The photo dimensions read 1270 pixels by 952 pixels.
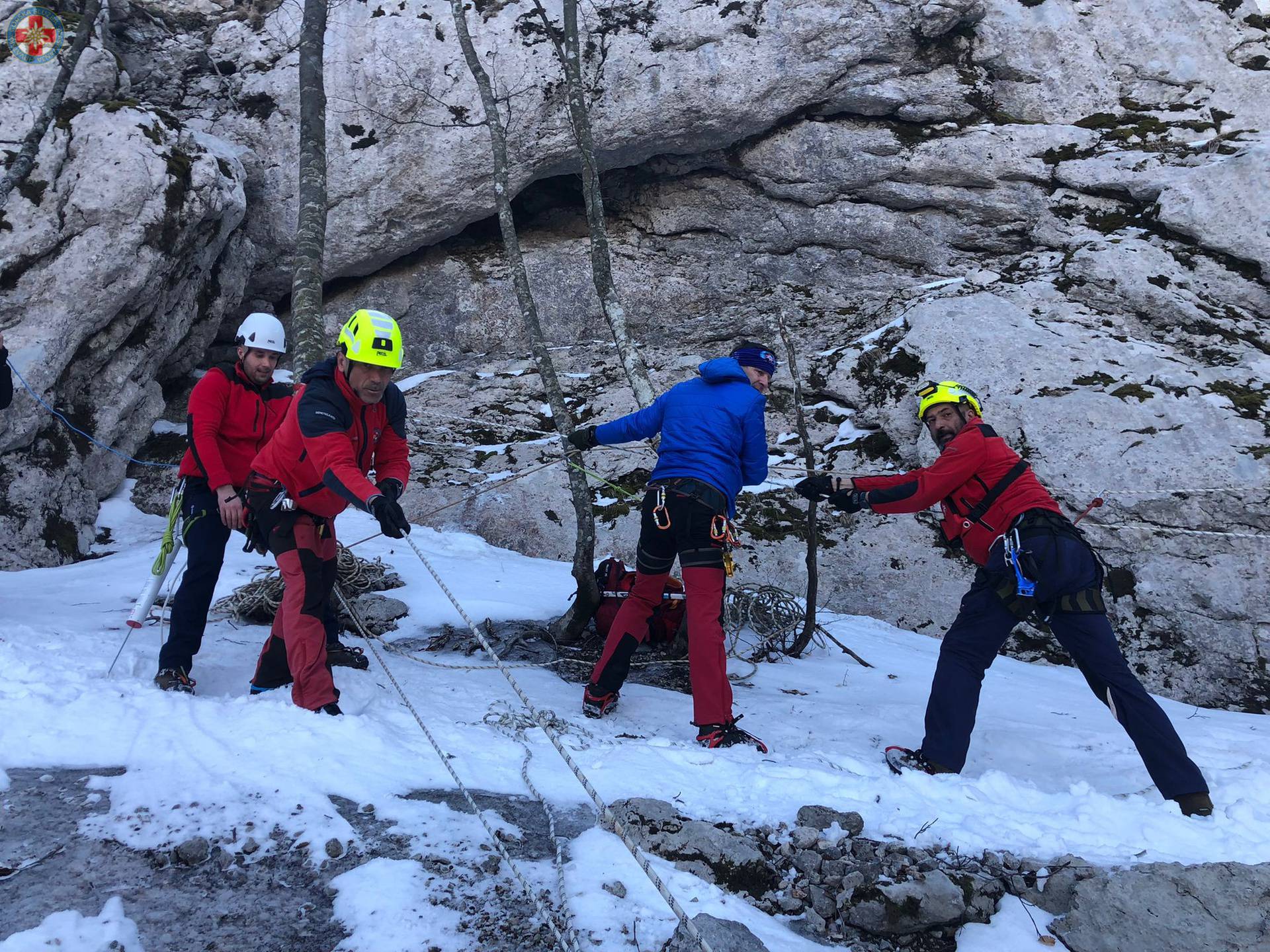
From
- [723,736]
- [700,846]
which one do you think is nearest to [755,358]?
[723,736]

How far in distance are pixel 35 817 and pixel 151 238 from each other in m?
9.33

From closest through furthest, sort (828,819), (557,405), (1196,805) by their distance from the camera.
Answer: (828,819)
(1196,805)
(557,405)

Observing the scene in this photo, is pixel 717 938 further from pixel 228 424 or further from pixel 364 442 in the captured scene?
pixel 228 424

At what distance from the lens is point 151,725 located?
12.4ft

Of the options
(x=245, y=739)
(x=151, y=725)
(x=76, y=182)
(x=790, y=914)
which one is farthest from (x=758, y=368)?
(x=76, y=182)

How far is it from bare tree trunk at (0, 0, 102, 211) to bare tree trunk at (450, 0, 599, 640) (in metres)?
5.18

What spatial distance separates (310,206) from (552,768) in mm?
6195

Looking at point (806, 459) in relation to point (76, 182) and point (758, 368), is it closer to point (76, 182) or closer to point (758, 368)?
point (758, 368)

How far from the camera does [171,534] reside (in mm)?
5371

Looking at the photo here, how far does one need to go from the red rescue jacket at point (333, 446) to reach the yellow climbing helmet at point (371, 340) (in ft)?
0.77

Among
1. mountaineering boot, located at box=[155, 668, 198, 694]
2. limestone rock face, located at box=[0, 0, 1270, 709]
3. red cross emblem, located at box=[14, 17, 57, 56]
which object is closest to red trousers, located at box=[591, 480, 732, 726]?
mountaineering boot, located at box=[155, 668, 198, 694]

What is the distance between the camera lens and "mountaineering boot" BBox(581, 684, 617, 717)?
511 centimetres

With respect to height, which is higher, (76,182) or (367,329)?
(76,182)

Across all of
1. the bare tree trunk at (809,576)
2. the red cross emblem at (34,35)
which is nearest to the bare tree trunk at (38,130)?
A: the red cross emblem at (34,35)
